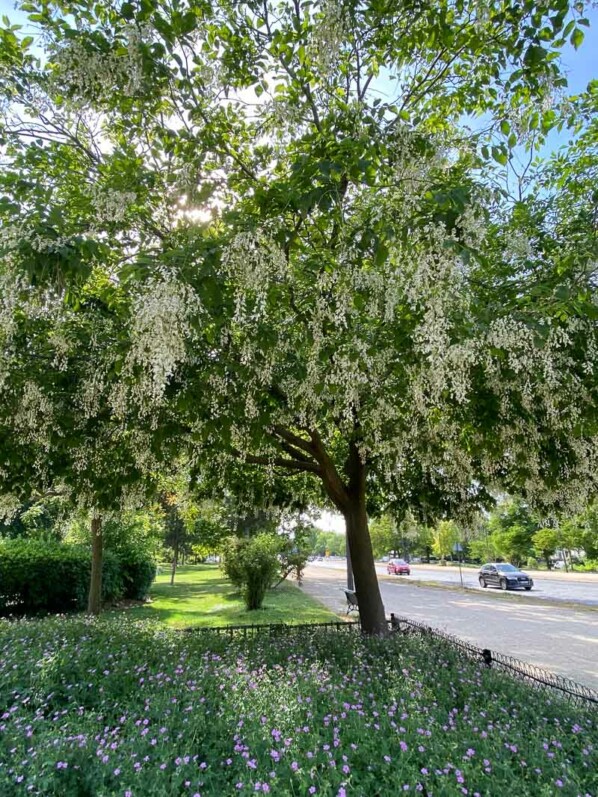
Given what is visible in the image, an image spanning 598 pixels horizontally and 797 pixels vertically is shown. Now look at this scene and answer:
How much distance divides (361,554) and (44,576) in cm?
936

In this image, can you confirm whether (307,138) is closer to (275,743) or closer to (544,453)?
(275,743)

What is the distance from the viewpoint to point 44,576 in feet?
40.8

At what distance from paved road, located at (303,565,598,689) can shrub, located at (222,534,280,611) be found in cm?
249

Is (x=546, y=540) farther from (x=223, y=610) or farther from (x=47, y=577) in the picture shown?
(x=47, y=577)

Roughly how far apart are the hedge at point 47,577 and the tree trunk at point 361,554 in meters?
9.11

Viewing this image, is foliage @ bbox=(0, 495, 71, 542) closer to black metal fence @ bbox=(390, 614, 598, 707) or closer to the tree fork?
the tree fork

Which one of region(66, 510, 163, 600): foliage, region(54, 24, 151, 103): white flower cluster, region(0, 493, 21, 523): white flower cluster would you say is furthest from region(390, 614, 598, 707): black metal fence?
region(66, 510, 163, 600): foliage

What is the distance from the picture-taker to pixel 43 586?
12.5 meters

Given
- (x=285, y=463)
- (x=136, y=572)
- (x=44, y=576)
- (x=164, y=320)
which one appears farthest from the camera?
(x=136, y=572)

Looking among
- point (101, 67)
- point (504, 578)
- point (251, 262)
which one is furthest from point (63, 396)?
point (504, 578)

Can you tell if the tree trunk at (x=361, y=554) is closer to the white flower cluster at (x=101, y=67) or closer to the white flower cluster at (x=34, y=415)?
the white flower cluster at (x=34, y=415)

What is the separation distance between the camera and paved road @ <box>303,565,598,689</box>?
8.84 meters

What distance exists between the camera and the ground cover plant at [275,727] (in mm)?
2471

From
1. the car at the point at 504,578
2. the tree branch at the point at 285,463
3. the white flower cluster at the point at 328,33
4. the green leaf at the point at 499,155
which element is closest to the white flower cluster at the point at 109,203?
the white flower cluster at the point at 328,33
